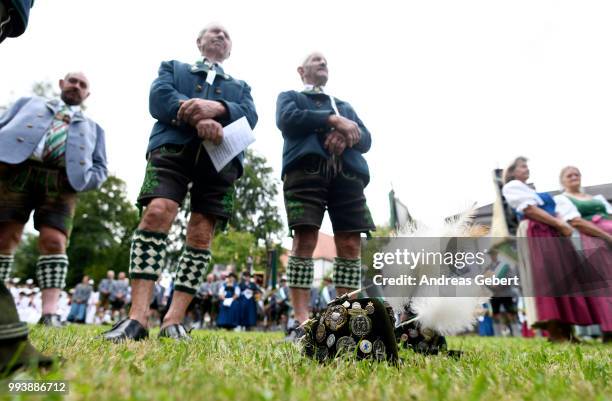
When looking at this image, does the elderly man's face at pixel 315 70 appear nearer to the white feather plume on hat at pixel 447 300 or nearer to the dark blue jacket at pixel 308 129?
the dark blue jacket at pixel 308 129

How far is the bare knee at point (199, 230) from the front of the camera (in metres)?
3.34

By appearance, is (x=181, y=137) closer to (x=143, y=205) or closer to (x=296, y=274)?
(x=143, y=205)

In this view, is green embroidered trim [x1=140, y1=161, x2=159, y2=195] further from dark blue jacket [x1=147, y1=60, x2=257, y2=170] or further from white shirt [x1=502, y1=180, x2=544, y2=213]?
white shirt [x1=502, y1=180, x2=544, y2=213]

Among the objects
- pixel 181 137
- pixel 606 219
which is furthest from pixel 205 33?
pixel 606 219

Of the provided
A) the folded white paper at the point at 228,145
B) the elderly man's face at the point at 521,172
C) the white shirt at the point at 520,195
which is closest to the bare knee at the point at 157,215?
the folded white paper at the point at 228,145

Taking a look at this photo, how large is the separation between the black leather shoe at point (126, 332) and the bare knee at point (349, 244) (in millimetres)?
1740

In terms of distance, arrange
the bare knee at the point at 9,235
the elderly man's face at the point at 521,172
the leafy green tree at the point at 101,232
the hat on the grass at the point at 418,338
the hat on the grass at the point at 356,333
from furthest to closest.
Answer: the leafy green tree at the point at 101,232 → the elderly man's face at the point at 521,172 → the bare knee at the point at 9,235 → the hat on the grass at the point at 418,338 → the hat on the grass at the point at 356,333

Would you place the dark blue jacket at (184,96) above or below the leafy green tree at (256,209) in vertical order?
below

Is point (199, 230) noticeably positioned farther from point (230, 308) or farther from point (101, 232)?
point (101, 232)

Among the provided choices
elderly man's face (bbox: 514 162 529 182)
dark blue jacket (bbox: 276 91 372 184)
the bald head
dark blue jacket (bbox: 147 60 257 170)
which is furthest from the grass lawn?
elderly man's face (bbox: 514 162 529 182)

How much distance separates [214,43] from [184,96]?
66cm

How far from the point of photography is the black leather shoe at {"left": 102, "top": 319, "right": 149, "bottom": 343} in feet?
8.25

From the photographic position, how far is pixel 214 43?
3.62 metres

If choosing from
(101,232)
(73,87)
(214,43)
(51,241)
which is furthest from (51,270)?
(101,232)
